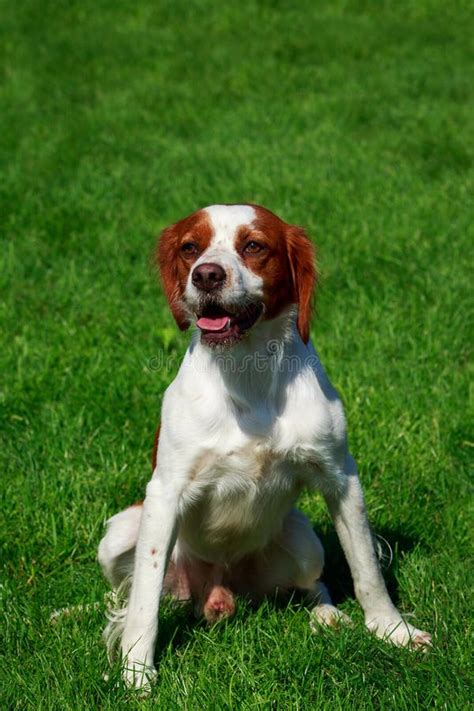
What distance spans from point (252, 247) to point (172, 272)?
1.22ft

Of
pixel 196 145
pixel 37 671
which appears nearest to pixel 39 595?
pixel 37 671

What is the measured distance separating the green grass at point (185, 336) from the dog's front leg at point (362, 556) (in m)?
0.14

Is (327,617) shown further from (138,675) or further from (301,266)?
(301,266)

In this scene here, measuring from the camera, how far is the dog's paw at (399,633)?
2988 mm

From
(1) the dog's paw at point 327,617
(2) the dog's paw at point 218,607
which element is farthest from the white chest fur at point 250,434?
(1) the dog's paw at point 327,617

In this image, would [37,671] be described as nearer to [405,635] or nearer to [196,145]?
[405,635]

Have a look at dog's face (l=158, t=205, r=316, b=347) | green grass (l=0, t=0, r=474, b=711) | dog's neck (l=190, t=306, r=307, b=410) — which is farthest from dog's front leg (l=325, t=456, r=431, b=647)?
dog's face (l=158, t=205, r=316, b=347)

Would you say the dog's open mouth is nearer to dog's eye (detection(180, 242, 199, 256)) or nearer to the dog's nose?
the dog's nose

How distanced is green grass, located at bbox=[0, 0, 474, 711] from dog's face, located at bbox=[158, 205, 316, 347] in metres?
0.33

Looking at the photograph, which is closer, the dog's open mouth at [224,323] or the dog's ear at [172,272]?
the dog's open mouth at [224,323]

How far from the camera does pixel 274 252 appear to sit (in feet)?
10.1

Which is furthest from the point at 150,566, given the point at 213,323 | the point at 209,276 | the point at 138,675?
the point at 209,276

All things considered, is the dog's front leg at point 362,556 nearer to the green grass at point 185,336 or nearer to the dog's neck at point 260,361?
the green grass at point 185,336

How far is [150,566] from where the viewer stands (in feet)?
9.87
